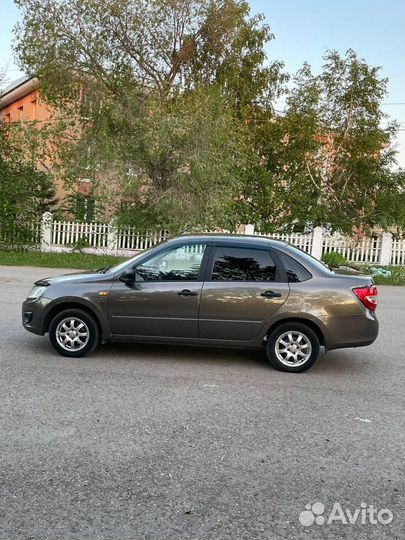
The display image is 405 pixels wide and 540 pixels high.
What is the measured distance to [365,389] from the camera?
19.5 ft

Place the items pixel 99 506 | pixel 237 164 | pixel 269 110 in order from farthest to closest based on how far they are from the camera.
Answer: pixel 269 110
pixel 237 164
pixel 99 506

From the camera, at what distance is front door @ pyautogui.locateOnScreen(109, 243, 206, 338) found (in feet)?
21.3

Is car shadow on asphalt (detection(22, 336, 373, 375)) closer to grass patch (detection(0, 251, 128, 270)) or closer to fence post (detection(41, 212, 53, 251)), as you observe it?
grass patch (detection(0, 251, 128, 270))

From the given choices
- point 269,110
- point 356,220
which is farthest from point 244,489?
point 269,110

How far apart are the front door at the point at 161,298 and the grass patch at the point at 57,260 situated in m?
10.9

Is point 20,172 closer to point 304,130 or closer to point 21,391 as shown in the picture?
point 304,130

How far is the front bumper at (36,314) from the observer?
262 inches

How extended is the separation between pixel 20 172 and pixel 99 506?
20.2 meters

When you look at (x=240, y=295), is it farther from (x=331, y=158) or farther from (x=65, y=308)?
(x=331, y=158)

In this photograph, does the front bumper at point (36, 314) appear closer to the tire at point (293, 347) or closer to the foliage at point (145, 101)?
the tire at point (293, 347)

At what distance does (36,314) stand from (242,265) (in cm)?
261


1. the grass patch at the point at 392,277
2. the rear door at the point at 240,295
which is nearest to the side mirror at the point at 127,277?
the rear door at the point at 240,295

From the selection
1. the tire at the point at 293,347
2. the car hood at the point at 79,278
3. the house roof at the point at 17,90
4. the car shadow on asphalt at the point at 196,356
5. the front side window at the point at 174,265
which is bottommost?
the car shadow on asphalt at the point at 196,356

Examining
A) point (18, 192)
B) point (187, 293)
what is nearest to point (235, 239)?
point (187, 293)
